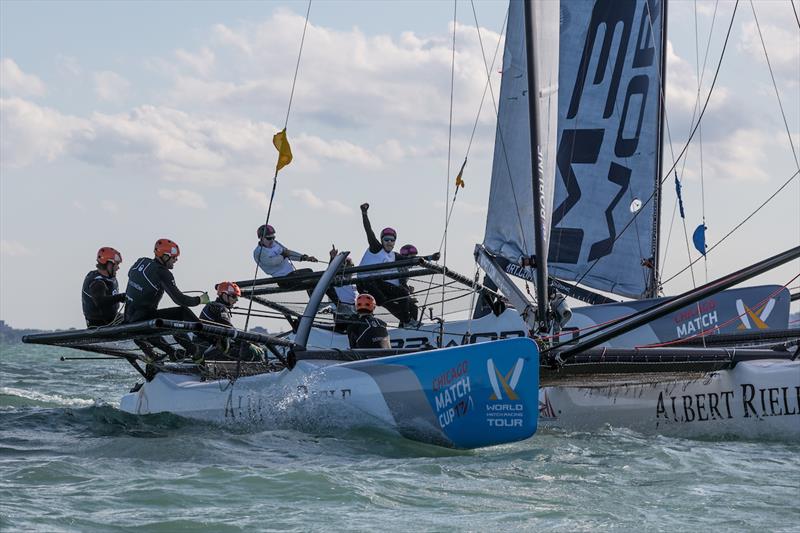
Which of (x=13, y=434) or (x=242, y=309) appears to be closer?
(x=13, y=434)

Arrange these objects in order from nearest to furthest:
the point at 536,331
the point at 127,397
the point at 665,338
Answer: the point at 536,331 < the point at 127,397 < the point at 665,338

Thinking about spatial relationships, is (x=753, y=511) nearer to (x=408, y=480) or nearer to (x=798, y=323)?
(x=408, y=480)

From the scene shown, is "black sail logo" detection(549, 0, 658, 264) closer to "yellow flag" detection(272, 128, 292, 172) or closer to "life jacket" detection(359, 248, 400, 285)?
"life jacket" detection(359, 248, 400, 285)

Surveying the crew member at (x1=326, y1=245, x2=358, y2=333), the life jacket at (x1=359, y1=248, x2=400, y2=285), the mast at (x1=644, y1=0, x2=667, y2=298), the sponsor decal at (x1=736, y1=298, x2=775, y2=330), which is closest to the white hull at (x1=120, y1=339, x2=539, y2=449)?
the crew member at (x1=326, y1=245, x2=358, y2=333)

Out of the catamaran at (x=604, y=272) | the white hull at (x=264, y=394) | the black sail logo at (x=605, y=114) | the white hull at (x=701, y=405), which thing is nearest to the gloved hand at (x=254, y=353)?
the catamaran at (x=604, y=272)

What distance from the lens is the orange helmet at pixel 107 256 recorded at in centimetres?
1069

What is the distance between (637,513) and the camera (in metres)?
6.22

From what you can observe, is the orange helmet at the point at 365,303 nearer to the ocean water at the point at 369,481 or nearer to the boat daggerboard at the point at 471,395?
the ocean water at the point at 369,481

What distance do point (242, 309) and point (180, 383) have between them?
868mm

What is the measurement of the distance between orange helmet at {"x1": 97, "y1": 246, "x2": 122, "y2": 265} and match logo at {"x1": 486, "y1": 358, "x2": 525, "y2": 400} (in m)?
4.12

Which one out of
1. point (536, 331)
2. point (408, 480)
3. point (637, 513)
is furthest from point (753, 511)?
point (536, 331)

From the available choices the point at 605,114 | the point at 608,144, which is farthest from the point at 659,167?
the point at 605,114

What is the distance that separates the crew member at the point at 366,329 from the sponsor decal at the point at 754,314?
461cm

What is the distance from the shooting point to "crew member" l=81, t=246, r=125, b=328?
10.6 metres
